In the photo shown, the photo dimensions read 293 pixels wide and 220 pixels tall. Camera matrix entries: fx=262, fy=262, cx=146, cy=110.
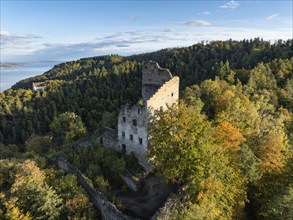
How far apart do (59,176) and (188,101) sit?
21.8 metres

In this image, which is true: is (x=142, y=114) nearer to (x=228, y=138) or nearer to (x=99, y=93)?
(x=228, y=138)

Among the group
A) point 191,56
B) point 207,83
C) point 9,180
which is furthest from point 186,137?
point 191,56

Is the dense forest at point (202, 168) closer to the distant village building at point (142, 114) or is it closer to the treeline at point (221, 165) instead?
the treeline at point (221, 165)

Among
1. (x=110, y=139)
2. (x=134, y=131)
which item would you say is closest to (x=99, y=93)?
(x=110, y=139)

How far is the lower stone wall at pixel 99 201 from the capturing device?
24.5m

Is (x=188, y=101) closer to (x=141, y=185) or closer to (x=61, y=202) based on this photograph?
(x=141, y=185)

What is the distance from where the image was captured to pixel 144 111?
1208 inches

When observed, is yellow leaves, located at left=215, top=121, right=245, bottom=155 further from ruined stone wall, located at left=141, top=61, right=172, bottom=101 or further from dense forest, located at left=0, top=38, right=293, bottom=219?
ruined stone wall, located at left=141, top=61, right=172, bottom=101

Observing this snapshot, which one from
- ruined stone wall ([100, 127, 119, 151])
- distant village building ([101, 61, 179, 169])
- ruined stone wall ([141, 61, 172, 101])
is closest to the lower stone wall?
ruined stone wall ([100, 127, 119, 151])

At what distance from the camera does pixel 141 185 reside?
31375mm

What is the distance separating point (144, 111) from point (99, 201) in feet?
36.0

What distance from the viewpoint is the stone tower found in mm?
31297

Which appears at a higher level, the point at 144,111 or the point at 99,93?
the point at 144,111

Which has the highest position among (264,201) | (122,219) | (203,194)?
(203,194)
